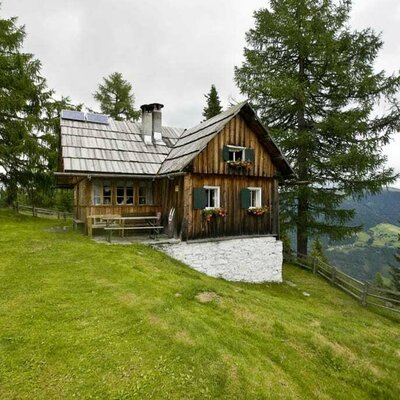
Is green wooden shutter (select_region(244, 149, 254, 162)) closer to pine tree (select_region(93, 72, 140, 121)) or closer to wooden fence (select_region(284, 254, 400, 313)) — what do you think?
wooden fence (select_region(284, 254, 400, 313))

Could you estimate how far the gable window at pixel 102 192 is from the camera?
16.0 meters

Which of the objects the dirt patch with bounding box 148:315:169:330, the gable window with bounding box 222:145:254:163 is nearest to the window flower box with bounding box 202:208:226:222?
the gable window with bounding box 222:145:254:163

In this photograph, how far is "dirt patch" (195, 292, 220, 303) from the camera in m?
8.86

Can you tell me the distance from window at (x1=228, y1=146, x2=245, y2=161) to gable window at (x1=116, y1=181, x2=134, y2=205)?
578 centimetres

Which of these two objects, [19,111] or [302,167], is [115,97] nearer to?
[19,111]

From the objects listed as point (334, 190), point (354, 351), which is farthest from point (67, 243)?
point (334, 190)

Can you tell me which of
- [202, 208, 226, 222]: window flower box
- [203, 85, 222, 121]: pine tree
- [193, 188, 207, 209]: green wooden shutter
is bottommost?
[202, 208, 226, 222]: window flower box

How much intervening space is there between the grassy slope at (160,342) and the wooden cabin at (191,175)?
4.67 meters

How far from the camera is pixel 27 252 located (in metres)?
11.9

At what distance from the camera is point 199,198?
1438 centimetres

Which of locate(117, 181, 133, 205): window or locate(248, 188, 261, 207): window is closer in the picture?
locate(248, 188, 261, 207): window

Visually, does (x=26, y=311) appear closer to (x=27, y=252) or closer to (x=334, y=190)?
(x=27, y=252)

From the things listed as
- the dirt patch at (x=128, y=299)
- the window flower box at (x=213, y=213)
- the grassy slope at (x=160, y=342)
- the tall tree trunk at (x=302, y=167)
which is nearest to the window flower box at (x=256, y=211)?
the window flower box at (x=213, y=213)

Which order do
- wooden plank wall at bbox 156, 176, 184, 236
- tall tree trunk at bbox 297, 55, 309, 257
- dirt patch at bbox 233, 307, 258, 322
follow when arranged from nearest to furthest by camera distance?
dirt patch at bbox 233, 307, 258, 322 → wooden plank wall at bbox 156, 176, 184, 236 → tall tree trunk at bbox 297, 55, 309, 257
